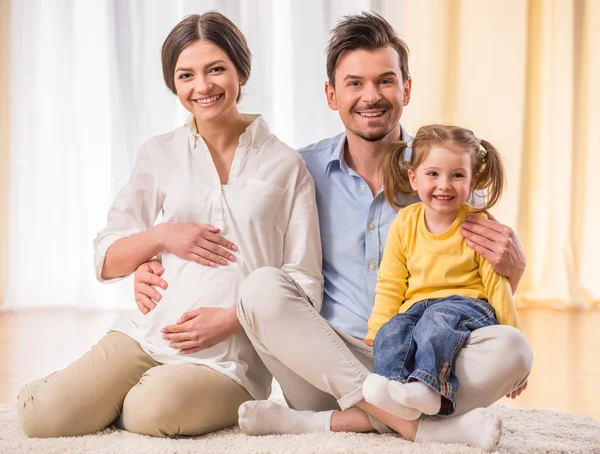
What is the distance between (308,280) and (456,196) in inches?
14.9

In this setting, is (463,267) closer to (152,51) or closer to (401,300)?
(401,300)

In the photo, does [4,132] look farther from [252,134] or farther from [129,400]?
[129,400]

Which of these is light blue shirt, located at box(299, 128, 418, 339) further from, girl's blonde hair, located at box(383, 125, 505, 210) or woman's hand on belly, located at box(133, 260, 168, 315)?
woman's hand on belly, located at box(133, 260, 168, 315)

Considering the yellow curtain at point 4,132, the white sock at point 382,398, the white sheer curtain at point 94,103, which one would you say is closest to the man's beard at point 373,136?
the white sock at point 382,398

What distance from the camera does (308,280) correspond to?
1.73 meters

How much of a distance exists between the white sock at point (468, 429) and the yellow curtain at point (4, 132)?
2750mm

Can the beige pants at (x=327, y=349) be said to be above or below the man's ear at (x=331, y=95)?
below

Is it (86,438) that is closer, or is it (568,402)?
(86,438)

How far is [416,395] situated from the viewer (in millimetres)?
1389

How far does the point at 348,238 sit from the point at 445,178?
1.18 feet

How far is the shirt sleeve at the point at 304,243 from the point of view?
1.73 m

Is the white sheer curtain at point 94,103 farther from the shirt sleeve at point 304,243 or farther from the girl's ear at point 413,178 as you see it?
the girl's ear at point 413,178

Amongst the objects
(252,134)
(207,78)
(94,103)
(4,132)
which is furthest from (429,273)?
(4,132)

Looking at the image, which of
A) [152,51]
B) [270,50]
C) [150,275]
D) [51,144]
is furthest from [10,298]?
[150,275]
